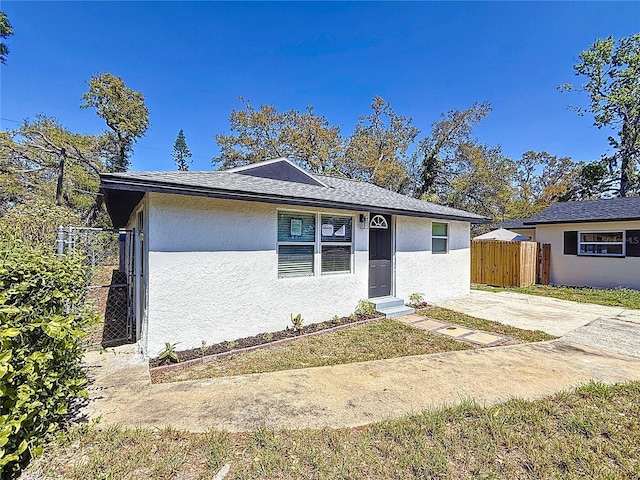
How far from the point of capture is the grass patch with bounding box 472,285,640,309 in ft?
31.8

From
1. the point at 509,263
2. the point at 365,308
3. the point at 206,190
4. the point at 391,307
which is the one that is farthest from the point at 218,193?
the point at 509,263

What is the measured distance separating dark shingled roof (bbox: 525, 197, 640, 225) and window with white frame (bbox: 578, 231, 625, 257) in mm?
778

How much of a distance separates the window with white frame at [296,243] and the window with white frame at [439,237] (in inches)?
191

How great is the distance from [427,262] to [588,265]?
29.3 ft

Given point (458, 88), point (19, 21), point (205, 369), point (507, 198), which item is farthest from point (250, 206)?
point (507, 198)

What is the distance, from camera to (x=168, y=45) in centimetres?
1421

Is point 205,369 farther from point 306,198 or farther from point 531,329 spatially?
point 531,329

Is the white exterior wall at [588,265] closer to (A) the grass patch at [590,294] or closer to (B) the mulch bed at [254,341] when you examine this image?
(A) the grass patch at [590,294]

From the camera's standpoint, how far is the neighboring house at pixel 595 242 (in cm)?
1192

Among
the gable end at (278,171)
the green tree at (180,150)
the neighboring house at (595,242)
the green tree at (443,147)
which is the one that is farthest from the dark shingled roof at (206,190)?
the green tree at (180,150)

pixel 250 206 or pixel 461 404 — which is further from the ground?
pixel 250 206

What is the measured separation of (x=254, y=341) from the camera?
5.59 meters

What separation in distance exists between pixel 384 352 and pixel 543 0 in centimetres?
1198

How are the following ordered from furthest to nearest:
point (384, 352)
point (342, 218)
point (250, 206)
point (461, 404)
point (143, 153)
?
point (143, 153), point (342, 218), point (250, 206), point (384, 352), point (461, 404)
